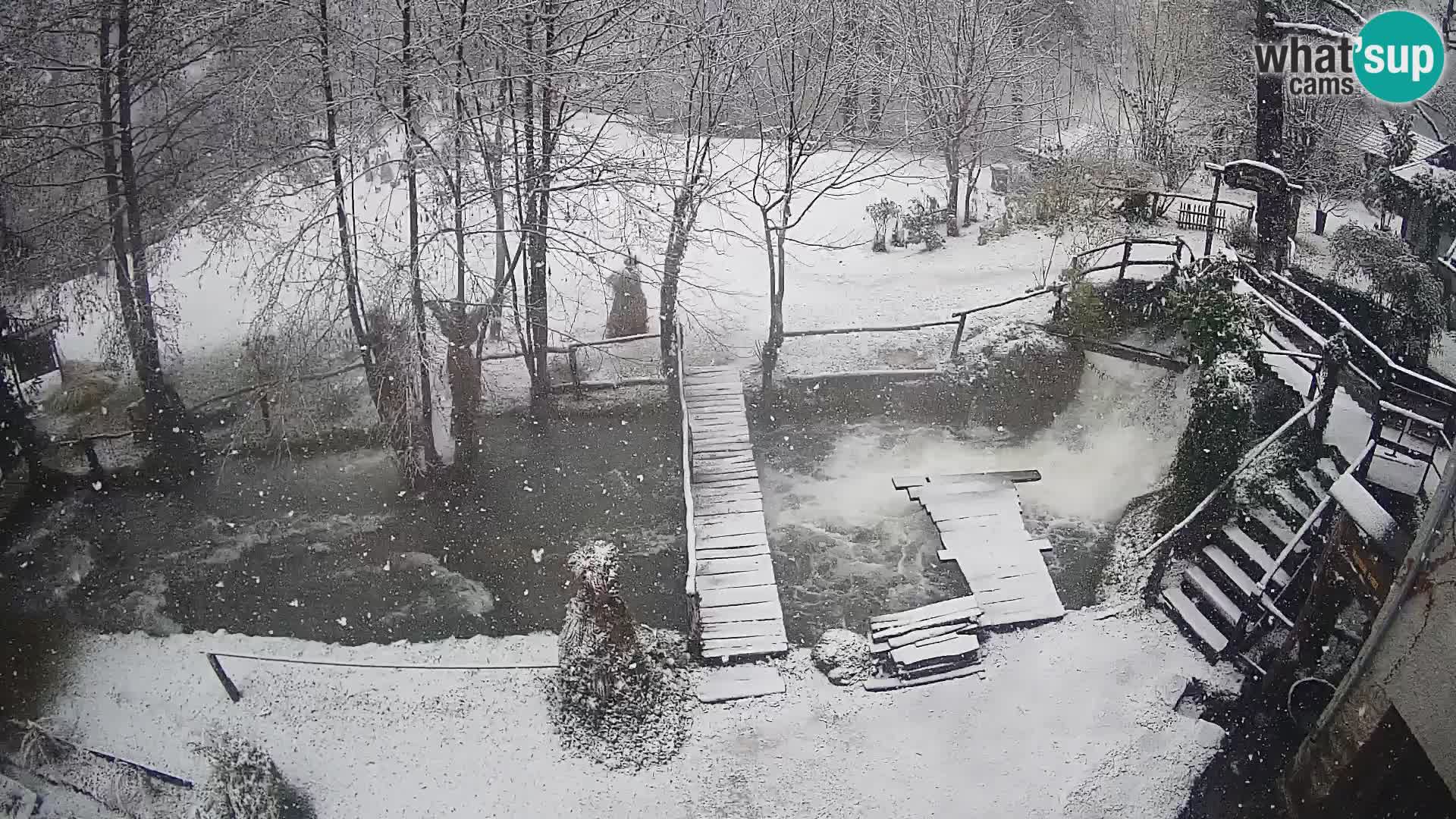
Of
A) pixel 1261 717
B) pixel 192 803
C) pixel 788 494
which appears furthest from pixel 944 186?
pixel 192 803

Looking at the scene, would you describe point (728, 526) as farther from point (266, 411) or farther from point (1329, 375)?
point (266, 411)

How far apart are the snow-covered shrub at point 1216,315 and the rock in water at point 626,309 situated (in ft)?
32.3

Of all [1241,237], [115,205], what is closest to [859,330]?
[1241,237]

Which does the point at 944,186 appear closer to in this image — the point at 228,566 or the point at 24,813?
the point at 228,566

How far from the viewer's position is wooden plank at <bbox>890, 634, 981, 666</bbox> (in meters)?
10.8

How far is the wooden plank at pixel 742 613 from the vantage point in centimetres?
1157

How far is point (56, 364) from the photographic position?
17688mm

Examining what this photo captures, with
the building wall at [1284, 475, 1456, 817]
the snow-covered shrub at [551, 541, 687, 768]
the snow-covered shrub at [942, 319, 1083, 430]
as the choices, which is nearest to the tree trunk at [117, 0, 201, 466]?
the snow-covered shrub at [551, 541, 687, 768]

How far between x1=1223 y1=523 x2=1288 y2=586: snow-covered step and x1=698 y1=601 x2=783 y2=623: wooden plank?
5.39 meters

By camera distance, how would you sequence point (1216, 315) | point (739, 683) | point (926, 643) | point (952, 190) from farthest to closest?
point (952, 190) < point (1216, 315) < point (926, 643) < point (739, 683)

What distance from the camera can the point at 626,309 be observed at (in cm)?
1894

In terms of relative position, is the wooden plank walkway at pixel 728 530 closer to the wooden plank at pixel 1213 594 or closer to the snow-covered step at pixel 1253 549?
the wooden plank at pixel 1213 594

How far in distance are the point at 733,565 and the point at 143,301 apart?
11374mm

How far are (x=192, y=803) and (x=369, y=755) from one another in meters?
1.81
